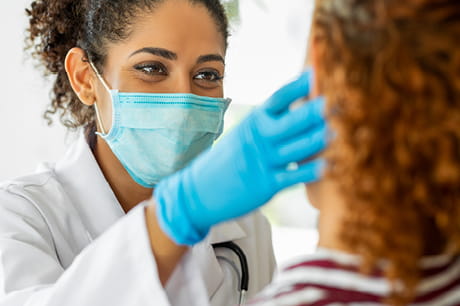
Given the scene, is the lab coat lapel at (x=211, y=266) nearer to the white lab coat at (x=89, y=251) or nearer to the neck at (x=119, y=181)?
the white lab coat at (x=89, y=251)

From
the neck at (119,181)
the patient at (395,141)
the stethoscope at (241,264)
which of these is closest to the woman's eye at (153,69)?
the neck at (119,181)

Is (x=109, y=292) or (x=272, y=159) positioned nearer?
(x=272, y=159)

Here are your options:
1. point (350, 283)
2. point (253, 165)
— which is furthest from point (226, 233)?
point (350, 283)

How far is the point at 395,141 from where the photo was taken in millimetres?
620

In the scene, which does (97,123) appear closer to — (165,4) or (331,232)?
(165,4)

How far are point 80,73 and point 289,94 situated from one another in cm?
88

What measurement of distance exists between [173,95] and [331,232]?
743mm

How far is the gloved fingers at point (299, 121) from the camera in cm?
73

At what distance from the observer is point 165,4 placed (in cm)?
144

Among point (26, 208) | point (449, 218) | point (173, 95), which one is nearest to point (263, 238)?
point (173, 95)

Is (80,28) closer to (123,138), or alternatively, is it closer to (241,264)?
(123,138)

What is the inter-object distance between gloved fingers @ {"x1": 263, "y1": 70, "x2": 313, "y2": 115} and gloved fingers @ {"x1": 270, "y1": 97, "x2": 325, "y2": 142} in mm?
29

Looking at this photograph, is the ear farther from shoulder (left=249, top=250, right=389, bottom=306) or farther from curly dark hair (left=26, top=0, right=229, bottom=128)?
shoulder (left=249, top=250, right=389, bottom=306)

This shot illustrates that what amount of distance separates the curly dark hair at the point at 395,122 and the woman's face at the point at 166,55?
787mm
